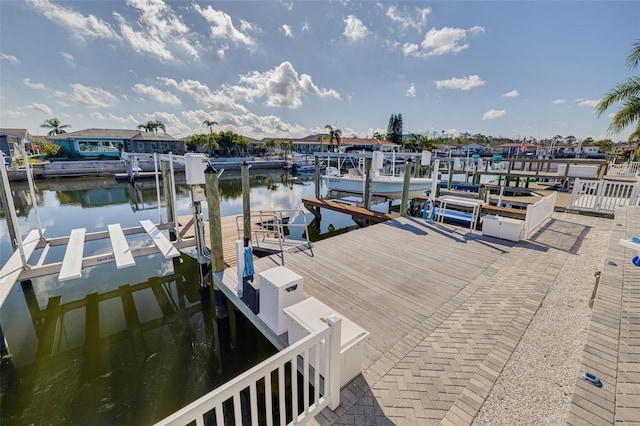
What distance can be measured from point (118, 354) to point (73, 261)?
2.18m

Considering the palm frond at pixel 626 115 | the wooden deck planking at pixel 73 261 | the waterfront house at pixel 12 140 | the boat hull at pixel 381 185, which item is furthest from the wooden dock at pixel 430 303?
the waterfront house at pixel 12 140

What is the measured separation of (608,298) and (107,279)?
10262 millimetres

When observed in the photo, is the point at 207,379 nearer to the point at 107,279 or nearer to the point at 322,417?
the point at 322,417

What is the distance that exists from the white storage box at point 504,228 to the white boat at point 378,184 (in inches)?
226

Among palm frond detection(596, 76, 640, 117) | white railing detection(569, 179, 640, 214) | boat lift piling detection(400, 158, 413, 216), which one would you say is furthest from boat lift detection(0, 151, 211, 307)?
palm frond detection(596, 76, 640, 117)

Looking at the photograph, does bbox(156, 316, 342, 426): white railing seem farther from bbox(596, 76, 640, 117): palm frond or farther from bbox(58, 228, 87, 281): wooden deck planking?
bbox(596, 76, 640, 117): palm frond

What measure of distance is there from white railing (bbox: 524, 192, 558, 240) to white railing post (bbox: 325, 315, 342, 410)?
274 inches

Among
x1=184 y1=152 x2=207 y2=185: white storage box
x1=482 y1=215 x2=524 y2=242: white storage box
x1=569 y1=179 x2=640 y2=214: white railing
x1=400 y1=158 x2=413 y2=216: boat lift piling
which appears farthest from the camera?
x1=400 y1=158 x2=413 y2=216: boat lift piling

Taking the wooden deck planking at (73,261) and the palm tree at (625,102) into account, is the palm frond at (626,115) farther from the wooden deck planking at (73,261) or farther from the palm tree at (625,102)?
the wooden deck planking at (73,261)

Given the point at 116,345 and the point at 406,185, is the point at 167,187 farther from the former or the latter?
the point at 406,185

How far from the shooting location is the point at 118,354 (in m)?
4.97

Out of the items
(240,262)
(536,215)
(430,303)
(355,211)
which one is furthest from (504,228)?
(240,262)

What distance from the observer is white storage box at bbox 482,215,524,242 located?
269 inches

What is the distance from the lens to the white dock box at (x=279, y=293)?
3.37 m
